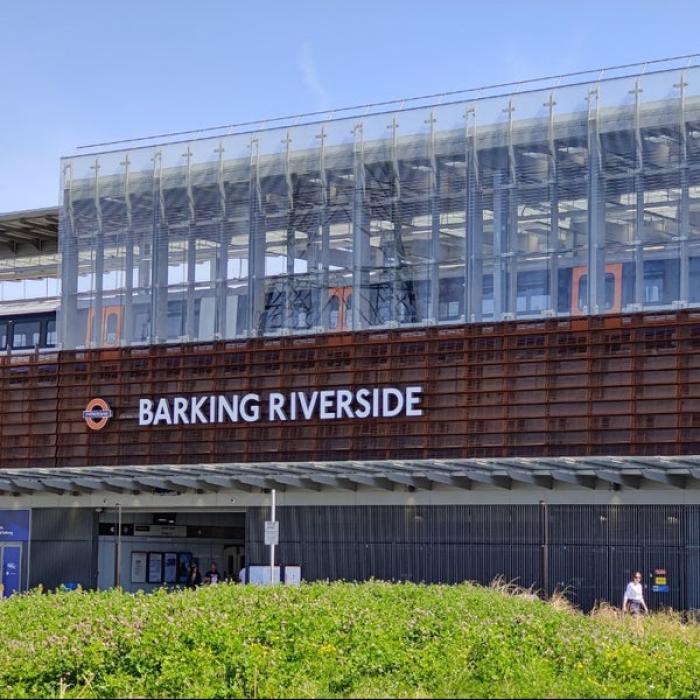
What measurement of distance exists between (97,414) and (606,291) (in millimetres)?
16502

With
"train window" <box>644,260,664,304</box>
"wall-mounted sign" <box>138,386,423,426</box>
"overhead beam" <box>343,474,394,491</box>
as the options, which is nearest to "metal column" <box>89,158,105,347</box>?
"wall-mounted sign" <box>138,386,423,426</box>

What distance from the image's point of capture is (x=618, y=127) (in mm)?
41969

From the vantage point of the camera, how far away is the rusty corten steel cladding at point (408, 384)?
4050 cm

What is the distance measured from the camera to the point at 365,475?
42688mm

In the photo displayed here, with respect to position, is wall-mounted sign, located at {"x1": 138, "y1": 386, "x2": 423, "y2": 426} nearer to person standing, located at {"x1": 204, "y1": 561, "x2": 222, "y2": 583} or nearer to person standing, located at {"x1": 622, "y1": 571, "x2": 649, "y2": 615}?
person standing, located at {"x1": 204, "y1": 561, "x2": 222, "y2": 583}

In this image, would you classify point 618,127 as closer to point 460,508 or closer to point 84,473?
point 460,508

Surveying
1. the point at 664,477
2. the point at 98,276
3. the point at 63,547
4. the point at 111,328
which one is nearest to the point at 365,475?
the point at 664,477

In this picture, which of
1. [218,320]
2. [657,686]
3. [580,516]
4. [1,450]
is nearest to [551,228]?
[580,516]

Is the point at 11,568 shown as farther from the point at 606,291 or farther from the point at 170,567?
the point at 606,291

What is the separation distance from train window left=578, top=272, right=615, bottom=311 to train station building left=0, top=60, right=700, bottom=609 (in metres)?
0.16

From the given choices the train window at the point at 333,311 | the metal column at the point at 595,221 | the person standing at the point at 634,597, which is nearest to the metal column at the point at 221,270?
the train window at the point at 333,311

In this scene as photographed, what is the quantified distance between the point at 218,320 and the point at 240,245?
229 cm

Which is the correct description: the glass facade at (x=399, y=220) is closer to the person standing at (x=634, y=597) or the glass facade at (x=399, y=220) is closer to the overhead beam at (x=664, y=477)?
the overhead beam at (x=664, y=477)

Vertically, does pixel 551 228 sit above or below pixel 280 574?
above
